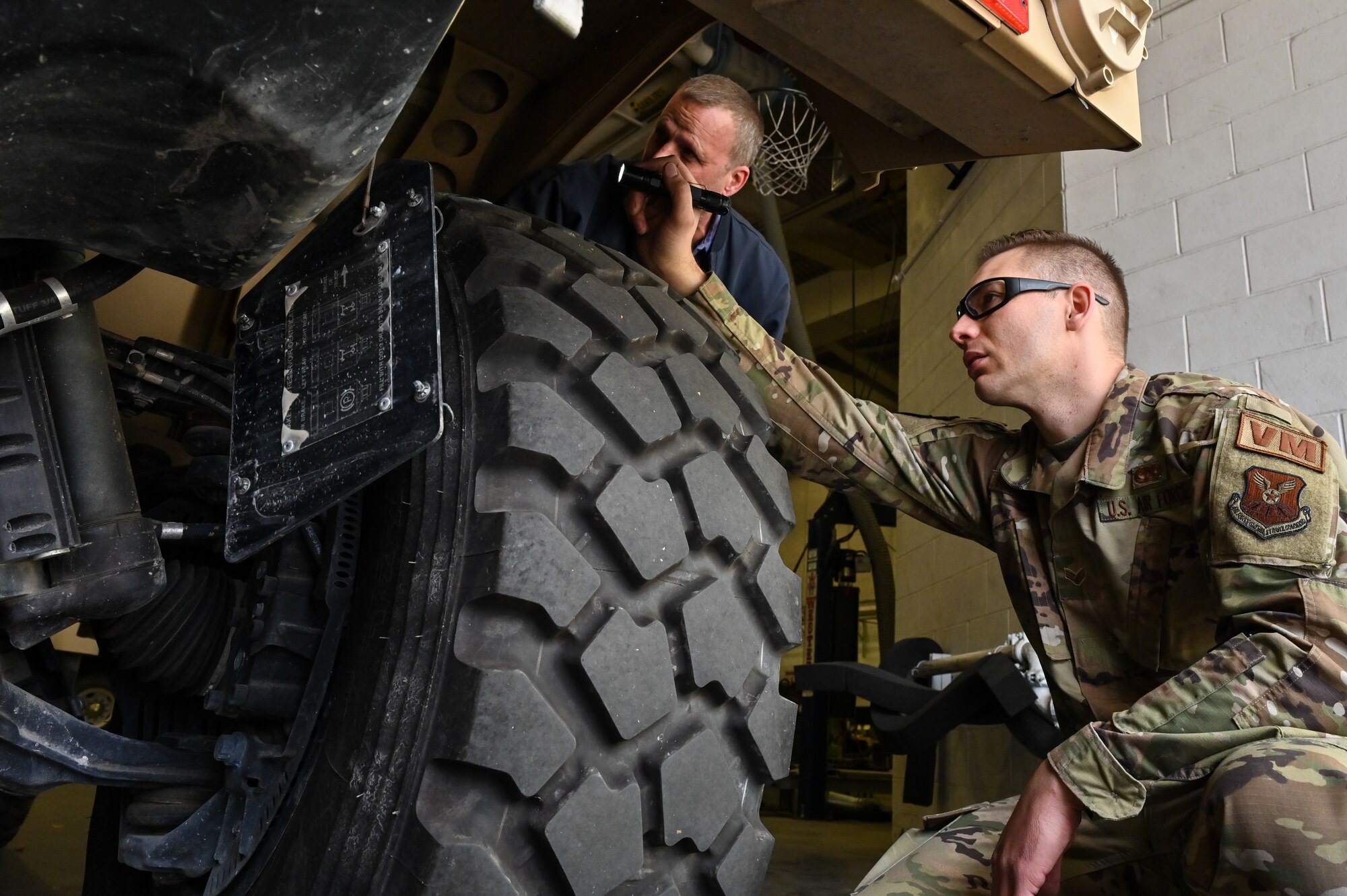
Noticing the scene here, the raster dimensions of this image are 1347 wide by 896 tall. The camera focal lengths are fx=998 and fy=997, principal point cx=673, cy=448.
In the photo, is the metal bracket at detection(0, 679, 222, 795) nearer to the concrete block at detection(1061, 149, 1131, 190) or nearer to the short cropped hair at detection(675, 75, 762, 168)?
the short cropped hair at detection(675, 75, 762, 168)

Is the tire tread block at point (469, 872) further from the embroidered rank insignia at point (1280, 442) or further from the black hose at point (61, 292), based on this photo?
the embroidered rank insignia at point (1280, 442)

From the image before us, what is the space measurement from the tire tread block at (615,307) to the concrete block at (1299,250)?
6.44 ft

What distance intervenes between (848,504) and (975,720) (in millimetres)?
3861

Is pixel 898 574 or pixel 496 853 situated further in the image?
pixel 898 574

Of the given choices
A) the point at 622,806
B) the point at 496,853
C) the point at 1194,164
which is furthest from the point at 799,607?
the point at 1194,164

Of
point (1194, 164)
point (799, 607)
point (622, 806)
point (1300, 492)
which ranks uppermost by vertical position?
point (1194, 164)

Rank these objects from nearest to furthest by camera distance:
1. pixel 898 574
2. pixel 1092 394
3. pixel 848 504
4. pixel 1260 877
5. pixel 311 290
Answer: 1. pixel 311 290
2. pixel 1260 877
3. pixel 1092 394
4. pixel 898 574
5. pixel 848 504

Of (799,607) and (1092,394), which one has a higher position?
(1092,394)

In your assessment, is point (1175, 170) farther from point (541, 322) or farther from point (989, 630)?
point (541, 322)

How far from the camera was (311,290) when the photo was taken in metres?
0.95

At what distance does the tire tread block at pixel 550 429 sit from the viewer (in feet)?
2.84

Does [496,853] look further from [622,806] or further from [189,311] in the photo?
[189,311]

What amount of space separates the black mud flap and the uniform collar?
44.1 inches

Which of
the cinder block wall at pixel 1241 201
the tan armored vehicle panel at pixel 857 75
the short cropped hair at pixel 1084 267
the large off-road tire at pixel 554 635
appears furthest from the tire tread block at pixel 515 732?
the cinder block wall at pixel 1241 201
